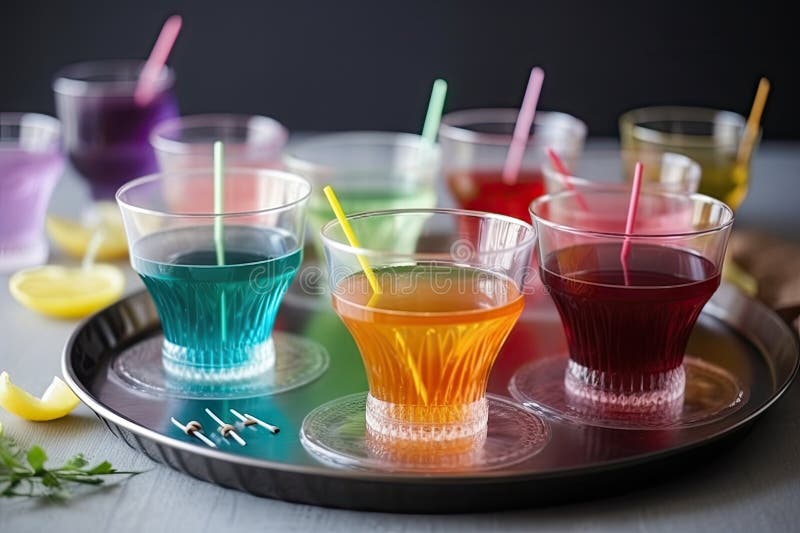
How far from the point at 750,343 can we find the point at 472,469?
0.65 meters

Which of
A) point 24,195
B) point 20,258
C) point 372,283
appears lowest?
point 20,258

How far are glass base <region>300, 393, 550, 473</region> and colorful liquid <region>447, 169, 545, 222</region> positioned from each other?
0.65 m

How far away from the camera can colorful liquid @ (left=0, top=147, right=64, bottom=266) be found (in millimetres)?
2068

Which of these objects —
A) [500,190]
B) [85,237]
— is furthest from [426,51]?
[85,237]

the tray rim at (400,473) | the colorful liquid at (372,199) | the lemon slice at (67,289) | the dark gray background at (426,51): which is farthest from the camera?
the dark gray background at (426,51)

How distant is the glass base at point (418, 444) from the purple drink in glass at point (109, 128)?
95 cm

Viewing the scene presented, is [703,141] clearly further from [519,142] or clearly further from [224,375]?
[224,375]

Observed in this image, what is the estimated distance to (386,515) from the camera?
4.28 ft

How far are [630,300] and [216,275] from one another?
0.53 m

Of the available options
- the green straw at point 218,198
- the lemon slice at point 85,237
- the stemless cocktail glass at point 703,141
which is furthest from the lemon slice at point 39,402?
the stemless cocktail glass at point 703,141

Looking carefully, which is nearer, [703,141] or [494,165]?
[494,165]

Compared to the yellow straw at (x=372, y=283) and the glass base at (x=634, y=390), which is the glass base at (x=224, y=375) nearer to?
the yellow straw at (x=372, y=283)

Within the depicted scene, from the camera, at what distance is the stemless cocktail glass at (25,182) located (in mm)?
2076

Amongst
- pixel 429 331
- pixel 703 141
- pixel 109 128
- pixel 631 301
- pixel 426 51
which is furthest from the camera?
pixel 426 51
